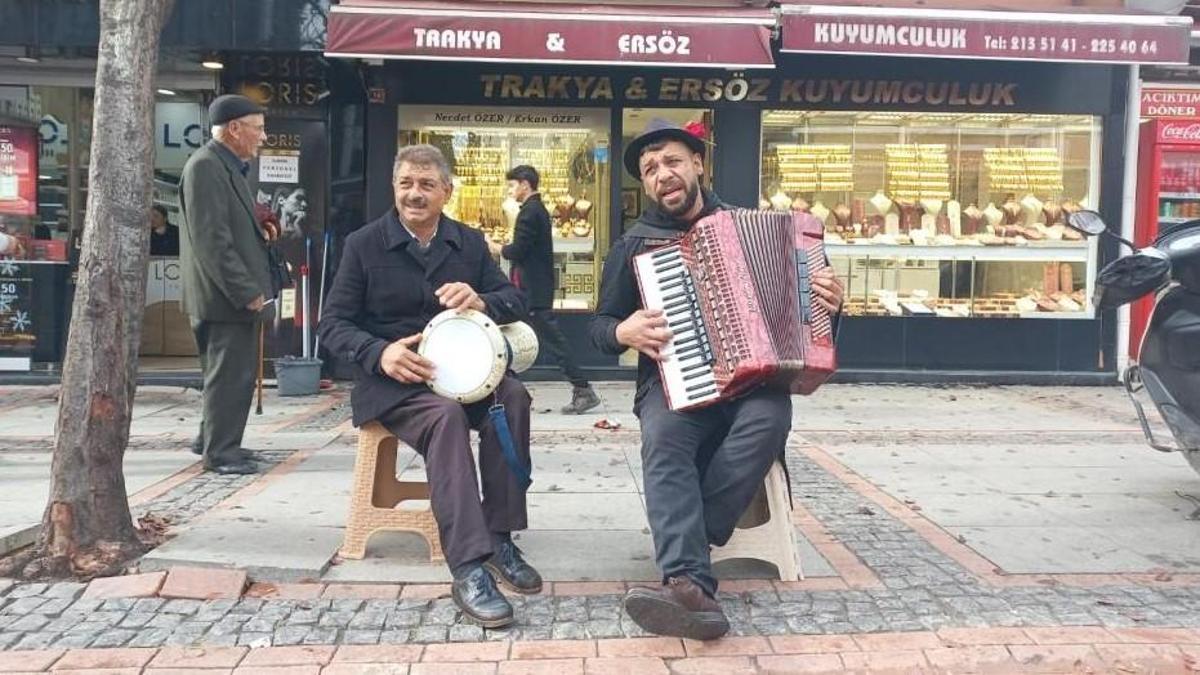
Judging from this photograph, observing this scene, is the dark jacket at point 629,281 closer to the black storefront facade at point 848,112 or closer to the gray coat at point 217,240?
the gray coat at point 217,240

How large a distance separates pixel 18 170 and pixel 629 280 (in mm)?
7805

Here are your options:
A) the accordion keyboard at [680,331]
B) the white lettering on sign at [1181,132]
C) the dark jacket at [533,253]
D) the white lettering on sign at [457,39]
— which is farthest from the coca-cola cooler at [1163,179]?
the accordion keyboard at [680,331]

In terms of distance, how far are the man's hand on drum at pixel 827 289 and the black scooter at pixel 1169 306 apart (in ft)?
5.17

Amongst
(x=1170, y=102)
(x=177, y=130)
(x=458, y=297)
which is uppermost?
(x=1170, y=102)

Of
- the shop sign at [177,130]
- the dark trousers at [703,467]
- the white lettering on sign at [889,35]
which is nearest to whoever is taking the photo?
the dark trousers at [703,467]

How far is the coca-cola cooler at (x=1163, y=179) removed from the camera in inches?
394

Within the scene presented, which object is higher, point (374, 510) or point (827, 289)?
point (827, 289)

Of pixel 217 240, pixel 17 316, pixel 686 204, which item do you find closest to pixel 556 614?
pixel 686 204

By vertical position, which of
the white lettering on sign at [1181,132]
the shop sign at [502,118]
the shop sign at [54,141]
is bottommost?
the shop sign at [54,141]

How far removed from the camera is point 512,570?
148 inches

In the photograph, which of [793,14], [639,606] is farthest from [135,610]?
[793,14]

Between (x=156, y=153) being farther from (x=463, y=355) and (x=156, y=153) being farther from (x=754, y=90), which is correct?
(x=463, y=355)

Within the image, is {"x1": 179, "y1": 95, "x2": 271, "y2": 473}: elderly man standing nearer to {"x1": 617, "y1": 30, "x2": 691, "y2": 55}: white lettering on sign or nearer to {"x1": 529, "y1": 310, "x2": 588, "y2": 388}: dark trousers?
{"x1": 529, "y1": 310, "x2": 588, "y2": 388}: dark trousers

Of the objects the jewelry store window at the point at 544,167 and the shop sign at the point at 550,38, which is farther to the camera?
the jewelry store window at the point at 544,167
